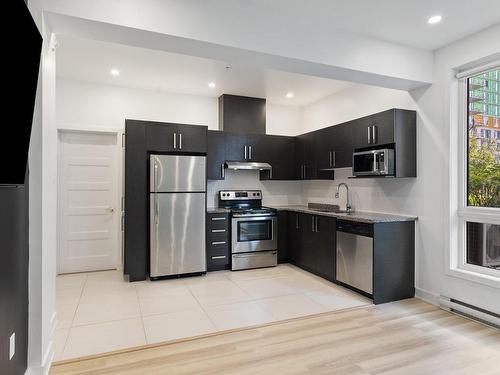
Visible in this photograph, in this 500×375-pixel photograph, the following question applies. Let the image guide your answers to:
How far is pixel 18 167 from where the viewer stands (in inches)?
61.5

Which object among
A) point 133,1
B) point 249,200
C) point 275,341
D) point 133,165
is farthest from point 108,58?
point 275,341

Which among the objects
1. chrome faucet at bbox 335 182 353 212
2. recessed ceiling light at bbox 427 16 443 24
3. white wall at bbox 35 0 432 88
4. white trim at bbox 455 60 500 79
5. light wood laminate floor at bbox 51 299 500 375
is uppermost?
recessed ceiling light at bbox 427 16 443 24

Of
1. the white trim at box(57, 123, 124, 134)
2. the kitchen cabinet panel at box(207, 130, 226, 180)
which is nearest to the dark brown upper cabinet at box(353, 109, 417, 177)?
the kitchen cabinet panel at box(207, 130, 226, 180)

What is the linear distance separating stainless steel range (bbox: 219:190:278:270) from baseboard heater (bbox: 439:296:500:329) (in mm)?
2416

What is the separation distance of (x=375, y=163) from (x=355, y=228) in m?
0.80

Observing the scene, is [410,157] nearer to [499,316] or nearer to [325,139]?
[325,139]

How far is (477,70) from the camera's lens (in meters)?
3.10

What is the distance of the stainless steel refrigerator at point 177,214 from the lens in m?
4.24

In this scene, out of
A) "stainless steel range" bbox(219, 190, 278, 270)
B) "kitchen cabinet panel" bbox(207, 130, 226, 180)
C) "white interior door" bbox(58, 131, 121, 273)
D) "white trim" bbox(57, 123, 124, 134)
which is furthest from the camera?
"kitchen cabinet panel" bbox(207, 130, 226, 180)

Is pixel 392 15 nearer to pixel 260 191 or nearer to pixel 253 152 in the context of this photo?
pixel 253 152

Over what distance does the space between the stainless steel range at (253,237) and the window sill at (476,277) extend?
2.47 meters

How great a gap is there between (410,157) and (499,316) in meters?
1.78

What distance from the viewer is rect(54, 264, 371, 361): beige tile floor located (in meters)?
2.69

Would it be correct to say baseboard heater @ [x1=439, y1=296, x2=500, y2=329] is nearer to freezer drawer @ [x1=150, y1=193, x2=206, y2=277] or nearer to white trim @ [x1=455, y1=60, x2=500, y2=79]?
white trim @ [x1=455, y1=60, x2=500, y2=79]
